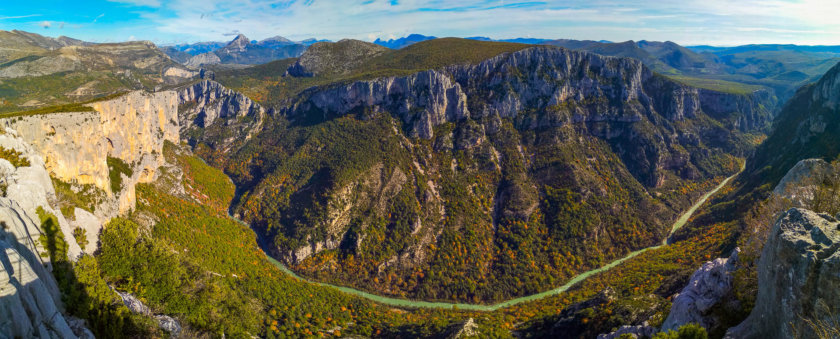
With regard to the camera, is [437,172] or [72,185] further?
[437,172]

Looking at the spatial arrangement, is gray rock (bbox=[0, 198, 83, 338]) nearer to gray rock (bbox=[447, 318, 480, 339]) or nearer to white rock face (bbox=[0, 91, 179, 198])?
white rock face (bbox=[0, 91, 179, 198])

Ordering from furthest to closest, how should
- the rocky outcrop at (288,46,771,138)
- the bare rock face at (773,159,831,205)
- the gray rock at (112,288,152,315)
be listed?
the rocky outcrop at (288,46,771,138) < the gray rock at (112,288,152,315) < the bare rock face at (773,159,831,205)

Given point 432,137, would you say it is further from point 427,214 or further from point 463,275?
point 463,275

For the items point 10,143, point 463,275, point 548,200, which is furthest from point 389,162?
point 10,143

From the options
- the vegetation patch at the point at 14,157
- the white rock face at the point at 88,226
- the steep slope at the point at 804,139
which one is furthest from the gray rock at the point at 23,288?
the steep slope at the point at 804,139

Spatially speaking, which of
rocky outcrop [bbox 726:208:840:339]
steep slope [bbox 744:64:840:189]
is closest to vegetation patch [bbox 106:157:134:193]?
rocky outcrop [bbox 726:208:840:339]
